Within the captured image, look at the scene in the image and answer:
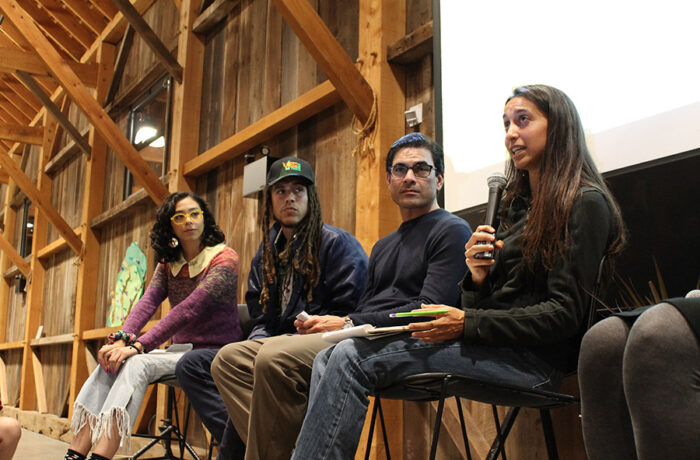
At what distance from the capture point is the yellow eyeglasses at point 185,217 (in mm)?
3094

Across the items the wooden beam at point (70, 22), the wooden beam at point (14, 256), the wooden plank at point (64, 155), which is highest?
the wooden beam at point (70, 22)

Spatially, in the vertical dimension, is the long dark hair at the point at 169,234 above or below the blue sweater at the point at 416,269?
above

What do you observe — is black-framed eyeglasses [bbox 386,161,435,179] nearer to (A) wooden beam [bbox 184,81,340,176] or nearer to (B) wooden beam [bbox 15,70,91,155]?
(A) wooden beam [bbox 184,81,340,176]

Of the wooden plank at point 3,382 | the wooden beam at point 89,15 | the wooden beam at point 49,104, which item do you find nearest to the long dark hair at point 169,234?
the wooden beam at point 49,104

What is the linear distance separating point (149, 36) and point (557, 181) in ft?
13.6

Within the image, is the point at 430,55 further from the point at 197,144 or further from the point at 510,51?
the point at 197,144

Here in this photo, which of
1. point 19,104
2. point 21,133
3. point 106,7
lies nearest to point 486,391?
point 106,7

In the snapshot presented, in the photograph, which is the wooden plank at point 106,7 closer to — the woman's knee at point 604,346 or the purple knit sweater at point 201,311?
the purple knit sweater at point 201,311

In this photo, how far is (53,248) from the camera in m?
8.09

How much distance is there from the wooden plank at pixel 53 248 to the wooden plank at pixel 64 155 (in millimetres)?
963

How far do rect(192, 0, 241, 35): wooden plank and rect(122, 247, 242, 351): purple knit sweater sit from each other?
2.34 meters

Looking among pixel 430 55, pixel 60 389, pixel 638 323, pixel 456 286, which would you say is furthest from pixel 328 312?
pixel 60 389

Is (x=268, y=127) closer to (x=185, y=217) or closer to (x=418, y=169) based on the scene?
(x=185, y=217)

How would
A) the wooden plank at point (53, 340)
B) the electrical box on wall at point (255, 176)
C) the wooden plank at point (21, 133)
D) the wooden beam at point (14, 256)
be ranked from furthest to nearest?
the wooden beam at point (14, 256)
the wooden plank at point (21, 133)
the wooden plank at point (53, 340)
the electrical box on wall at point (255, 176)
